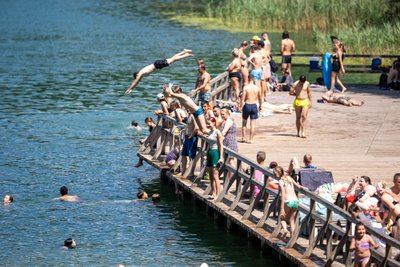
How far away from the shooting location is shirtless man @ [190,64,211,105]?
36.1 m

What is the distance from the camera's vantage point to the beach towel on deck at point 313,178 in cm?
2656

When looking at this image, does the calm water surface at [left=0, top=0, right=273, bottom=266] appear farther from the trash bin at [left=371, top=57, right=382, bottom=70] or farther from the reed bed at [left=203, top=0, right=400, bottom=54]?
the trash bin at [left=371, top=57, right=382, bottom=70]

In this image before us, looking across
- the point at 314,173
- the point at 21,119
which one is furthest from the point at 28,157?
the point at 314,173

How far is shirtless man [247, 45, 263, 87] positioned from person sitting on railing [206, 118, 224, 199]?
32.1ft

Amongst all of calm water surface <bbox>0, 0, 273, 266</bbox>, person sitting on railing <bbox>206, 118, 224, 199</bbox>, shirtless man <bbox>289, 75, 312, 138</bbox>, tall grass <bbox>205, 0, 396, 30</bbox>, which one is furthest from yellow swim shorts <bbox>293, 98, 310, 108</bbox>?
tall grass <bbox>205, 0, 396, 30</bbox>

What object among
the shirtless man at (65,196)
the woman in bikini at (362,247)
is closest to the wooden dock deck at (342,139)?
the shirtless man at (65,196)

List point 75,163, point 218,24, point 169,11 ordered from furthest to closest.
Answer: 1. point 169,11
2. point 218,24
3. point 75,163

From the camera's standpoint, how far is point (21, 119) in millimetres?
45469

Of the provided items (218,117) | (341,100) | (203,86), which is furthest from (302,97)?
(341,100)

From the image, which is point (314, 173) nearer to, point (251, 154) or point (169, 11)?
point (251, 154)

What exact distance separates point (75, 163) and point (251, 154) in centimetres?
712

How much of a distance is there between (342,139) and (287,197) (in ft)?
34.1

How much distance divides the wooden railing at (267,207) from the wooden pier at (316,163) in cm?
2

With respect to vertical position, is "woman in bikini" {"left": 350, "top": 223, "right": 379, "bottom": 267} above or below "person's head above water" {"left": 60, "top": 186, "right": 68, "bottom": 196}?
above
